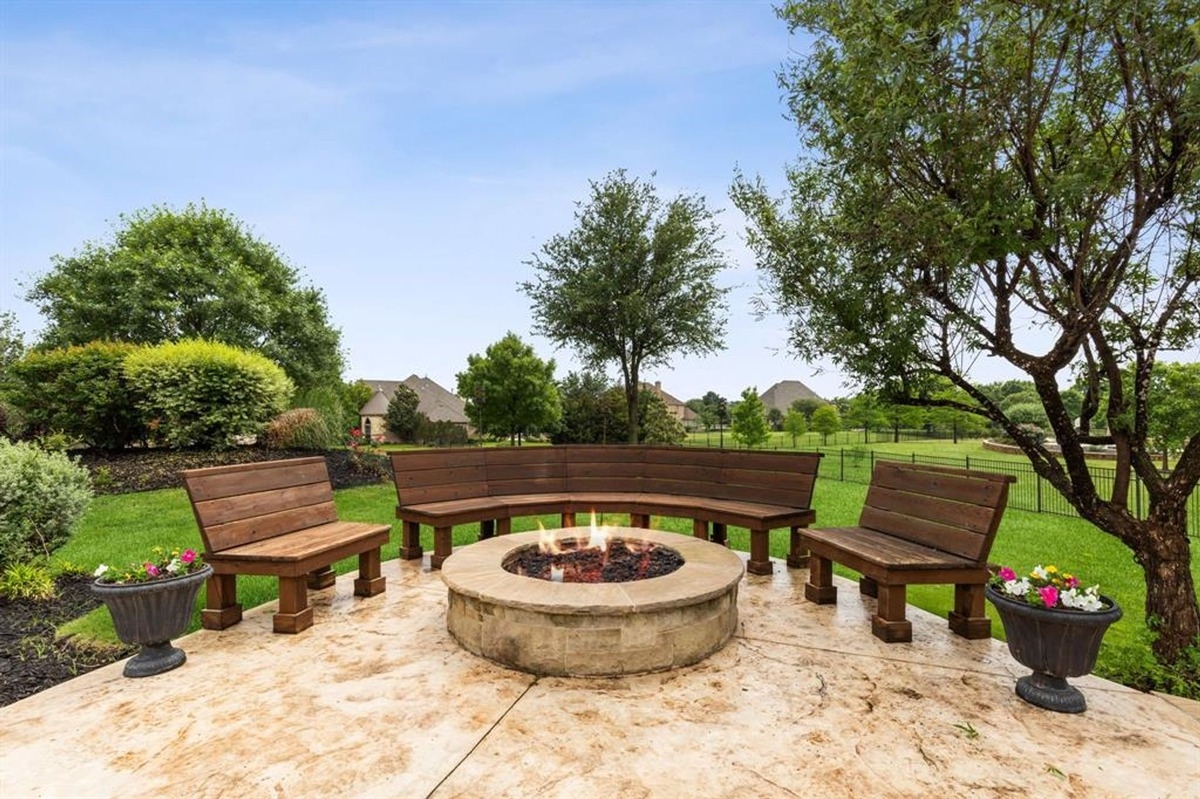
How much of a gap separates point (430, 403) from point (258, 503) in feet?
147

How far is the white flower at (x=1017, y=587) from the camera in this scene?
298 cm

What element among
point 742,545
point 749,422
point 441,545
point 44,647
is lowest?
point 742,545

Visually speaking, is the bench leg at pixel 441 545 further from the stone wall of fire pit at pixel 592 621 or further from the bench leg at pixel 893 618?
the bench leg at pixel 893 618

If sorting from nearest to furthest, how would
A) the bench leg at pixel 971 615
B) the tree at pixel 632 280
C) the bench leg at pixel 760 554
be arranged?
the bench leg at pixel 971 615 → the bench leg at pixel 760 554 → the tree at pixel 632 280

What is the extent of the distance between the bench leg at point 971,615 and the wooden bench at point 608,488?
1538 mm

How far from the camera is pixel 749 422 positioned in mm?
26141

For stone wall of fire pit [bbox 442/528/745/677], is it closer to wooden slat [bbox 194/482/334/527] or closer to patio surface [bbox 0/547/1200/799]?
patio surface [bbox 0/547/1200/799]

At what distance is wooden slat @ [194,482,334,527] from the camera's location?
391 cm

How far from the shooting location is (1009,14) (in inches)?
121

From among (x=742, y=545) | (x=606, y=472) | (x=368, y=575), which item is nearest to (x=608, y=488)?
(x=606, y=472)

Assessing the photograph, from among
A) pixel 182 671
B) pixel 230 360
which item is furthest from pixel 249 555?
pixel 230 360

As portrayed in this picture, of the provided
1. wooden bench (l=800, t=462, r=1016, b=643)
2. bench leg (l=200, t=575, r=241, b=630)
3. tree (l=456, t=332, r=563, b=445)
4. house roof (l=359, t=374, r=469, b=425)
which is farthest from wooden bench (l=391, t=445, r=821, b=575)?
house roof (l=359, t=374, r=469, b=425)

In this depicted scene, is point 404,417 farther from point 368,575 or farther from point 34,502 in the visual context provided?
point 368,575

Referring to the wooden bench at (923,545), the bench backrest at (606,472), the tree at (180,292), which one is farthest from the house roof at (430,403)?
the wooden bench at (923,545)
